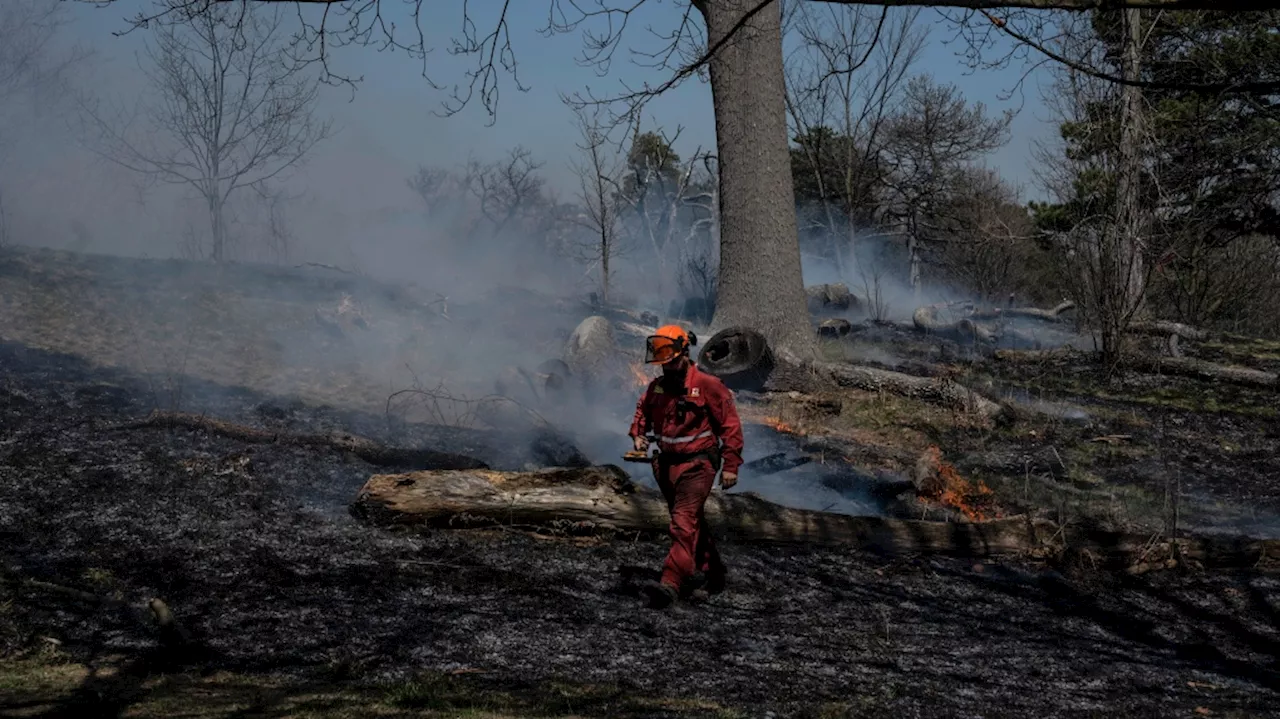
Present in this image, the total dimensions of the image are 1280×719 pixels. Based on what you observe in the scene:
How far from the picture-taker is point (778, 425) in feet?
33.3

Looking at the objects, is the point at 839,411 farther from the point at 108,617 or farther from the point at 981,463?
the point at 108,617

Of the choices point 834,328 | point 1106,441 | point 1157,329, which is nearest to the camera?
point 1106,441

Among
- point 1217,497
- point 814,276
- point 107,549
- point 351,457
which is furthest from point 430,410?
point 814,276

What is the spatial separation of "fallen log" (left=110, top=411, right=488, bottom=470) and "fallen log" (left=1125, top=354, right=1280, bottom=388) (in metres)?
9.41

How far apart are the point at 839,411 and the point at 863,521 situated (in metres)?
4.08

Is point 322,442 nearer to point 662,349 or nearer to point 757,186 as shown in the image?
point 662,349

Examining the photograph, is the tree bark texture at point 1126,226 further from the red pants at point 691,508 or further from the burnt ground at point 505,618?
the red pants at point 691,508

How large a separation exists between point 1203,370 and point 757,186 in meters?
6.16

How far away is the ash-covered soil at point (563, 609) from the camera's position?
452cm

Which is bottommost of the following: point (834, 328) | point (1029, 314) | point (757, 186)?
point (834, 328)

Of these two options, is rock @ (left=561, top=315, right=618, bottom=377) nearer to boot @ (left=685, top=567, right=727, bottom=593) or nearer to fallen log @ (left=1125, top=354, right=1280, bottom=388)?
boot @ (left=685, top=567, right=727, bottom=593)

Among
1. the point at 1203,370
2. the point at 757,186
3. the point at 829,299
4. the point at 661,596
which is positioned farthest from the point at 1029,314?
the point at 661,596

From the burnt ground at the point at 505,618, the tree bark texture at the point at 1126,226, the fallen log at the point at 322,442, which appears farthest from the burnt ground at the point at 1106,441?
the fallen log at the point at 322,442

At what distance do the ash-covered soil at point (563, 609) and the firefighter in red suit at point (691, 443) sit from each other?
0.97 ft
